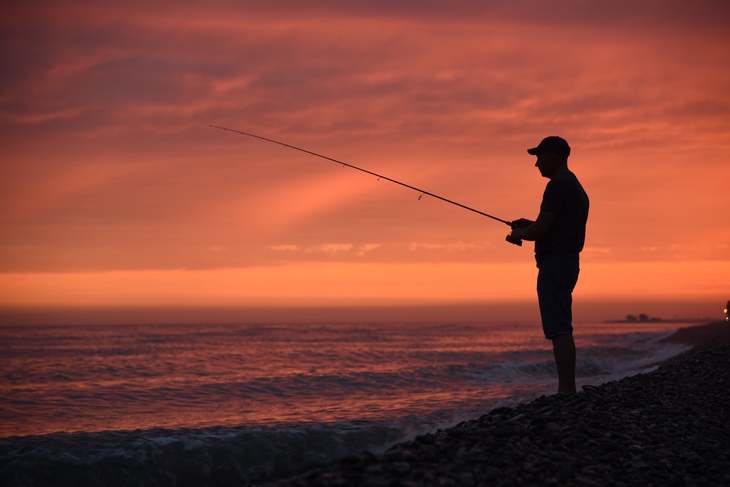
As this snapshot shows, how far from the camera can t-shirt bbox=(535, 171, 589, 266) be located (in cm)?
566

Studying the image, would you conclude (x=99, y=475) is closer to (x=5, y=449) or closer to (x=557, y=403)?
(x=5, y=449)

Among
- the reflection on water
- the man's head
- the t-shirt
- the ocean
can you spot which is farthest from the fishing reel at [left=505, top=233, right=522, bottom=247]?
the reflection on water

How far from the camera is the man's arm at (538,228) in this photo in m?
5.66

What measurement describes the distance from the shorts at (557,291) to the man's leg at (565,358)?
0.19 ft

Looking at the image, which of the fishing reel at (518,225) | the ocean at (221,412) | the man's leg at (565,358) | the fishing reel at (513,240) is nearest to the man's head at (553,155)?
the fishing reel at (518,225)

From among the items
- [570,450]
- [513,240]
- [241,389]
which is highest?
[513,240]

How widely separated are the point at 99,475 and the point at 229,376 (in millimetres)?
10002

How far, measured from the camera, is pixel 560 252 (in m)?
5.75

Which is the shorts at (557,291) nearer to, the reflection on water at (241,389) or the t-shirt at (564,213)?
the t-shirt at (564,213)

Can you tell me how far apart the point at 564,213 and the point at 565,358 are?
124cm

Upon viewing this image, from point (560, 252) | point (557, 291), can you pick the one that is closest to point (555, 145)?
point (560, 252)

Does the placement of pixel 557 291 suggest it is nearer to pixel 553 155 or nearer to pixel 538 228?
pixel 538 228

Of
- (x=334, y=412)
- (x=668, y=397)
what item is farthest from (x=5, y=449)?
(x=668, y=397)

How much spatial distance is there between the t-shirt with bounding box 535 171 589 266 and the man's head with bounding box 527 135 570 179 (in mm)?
191
